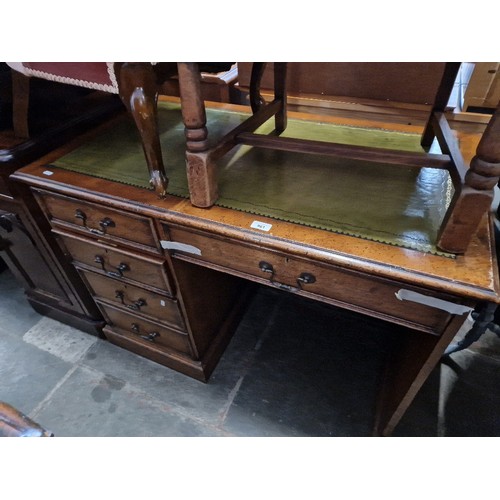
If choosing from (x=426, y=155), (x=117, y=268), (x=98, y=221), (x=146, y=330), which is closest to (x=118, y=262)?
(x=117, y=268)

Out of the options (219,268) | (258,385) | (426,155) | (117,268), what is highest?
(426,155)

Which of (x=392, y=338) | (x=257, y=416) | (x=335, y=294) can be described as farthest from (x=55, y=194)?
(x=392, y=338)

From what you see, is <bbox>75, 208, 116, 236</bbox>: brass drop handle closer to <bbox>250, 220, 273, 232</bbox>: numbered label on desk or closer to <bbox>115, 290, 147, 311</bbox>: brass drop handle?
<bbox>115, 290, 147, 311</bbox>: brass drop handle

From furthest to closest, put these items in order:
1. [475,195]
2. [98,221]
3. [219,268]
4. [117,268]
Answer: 1. [117,268]
2. [98,221]
3. [219,268]
4. [475,195]

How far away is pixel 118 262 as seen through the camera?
1.09m

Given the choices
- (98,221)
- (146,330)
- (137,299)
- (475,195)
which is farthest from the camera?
(146,330)

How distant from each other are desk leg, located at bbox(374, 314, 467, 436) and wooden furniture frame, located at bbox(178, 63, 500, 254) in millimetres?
190

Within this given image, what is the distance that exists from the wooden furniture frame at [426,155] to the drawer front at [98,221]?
0.65ft

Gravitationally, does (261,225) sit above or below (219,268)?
above

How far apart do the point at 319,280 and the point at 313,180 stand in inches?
11.0

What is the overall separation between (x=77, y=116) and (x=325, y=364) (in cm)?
133

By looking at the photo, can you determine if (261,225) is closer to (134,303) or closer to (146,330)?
(134,303)

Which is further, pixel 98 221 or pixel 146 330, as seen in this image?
pixel 146 330

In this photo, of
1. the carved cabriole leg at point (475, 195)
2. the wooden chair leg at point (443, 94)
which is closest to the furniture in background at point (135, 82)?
the carved cabriole leg at point (475, 195)
